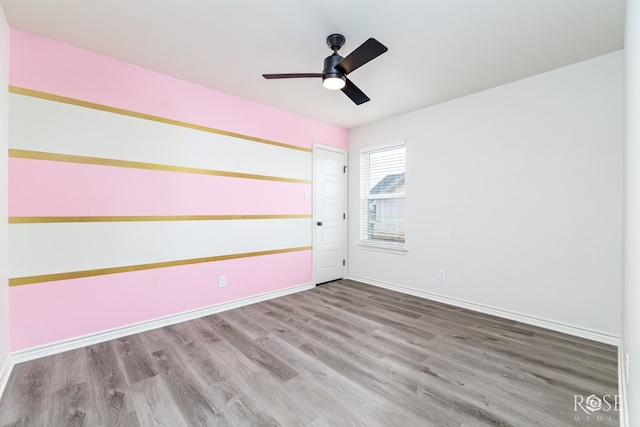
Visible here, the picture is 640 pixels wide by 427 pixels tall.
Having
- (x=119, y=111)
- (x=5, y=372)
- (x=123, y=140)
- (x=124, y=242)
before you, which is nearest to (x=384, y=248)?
(x=124, y=242)

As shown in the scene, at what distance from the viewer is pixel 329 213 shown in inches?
176

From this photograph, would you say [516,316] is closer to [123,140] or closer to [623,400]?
[623,400]

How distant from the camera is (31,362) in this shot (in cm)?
212

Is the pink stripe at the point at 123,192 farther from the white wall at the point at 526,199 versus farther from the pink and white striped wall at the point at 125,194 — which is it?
the white wall at the point at 526,199

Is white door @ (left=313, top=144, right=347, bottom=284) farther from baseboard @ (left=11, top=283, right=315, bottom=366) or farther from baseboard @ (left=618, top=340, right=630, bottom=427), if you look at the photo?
baseboard @ (left=618, top=340, right=630, bottom=427)

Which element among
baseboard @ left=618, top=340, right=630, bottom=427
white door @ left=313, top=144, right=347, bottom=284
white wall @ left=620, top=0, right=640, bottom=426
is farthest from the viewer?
white door @ left=313, top=144, right=347, bottom=284

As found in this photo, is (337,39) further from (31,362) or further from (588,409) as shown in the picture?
(31,362)

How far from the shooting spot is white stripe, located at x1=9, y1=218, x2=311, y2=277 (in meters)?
2.17

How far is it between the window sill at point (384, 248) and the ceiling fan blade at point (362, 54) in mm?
2638

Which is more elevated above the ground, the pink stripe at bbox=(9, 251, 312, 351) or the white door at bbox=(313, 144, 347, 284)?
the white door at bbox=(313, 144, 347, 284)

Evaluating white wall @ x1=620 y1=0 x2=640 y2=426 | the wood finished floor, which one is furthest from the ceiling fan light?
the wood finished floor

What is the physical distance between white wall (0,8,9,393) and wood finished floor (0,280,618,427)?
252 mm

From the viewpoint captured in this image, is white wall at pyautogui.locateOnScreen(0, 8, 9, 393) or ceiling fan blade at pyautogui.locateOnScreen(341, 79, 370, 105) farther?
ceiling fan blade at pyautogui.locateOnScreen(341, 79, 370, 105)

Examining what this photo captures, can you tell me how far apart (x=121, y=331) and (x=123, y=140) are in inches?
71.1
